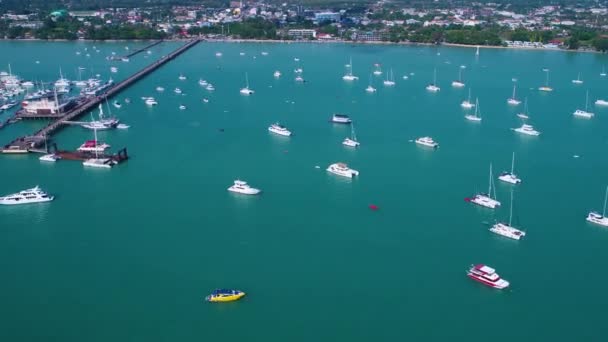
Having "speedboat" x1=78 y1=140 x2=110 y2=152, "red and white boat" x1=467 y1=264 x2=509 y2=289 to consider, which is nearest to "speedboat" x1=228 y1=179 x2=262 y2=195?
"speedboat" x1=78 y1=140 x2=110 y2=152

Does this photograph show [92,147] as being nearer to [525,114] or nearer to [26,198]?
[26,198]

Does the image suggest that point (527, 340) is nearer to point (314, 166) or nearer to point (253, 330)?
point (253, 330)

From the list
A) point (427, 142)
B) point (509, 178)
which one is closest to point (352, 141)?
point (427, 142)

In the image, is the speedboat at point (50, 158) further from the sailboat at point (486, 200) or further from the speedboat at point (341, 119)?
the sailboat at point (486, 200)

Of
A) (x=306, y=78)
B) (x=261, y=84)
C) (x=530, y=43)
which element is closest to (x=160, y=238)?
(x=261, y=84)

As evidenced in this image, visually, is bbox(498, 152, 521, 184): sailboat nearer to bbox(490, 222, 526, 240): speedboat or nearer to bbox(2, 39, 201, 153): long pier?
bbox(490, 222, 526, 240): speedboat

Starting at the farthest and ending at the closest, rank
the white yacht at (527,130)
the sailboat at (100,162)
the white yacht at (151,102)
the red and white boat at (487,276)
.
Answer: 1. the white yacht at (151,102)
2. the white yacht at (527,130)
3. the sailboat at (100,162)
4. the red and white boat at (487,276)

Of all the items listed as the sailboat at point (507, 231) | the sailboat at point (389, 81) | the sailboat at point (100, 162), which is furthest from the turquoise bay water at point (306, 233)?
the sailboat at point (389, 81)
